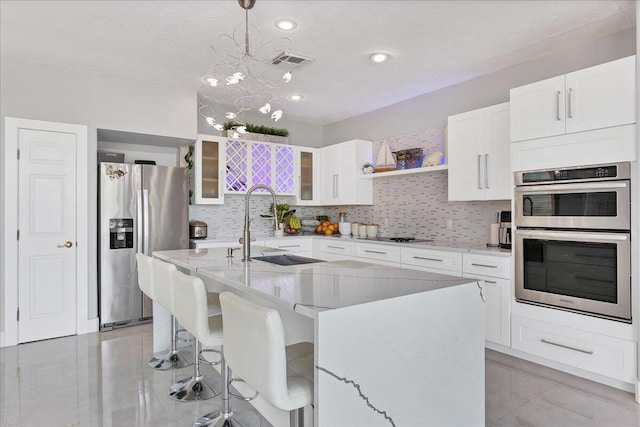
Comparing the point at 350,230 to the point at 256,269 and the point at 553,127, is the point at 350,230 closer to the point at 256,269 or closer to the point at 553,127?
the point at 553,127

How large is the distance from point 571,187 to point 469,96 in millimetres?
1689

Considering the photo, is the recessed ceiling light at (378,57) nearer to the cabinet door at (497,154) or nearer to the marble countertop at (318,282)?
the cabinet door at (497,154)

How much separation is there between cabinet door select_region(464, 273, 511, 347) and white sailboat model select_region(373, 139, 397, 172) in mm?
1941

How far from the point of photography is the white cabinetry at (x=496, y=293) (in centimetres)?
318

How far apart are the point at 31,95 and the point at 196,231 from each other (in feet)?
6.78

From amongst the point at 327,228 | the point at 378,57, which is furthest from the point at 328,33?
the point at 327,228

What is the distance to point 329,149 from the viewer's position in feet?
18.2

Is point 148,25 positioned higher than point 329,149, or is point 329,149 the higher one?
point 148,25

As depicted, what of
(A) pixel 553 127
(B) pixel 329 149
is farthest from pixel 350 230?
(A) pixel 553 127

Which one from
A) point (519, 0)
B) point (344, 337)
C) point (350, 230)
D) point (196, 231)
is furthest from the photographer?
point (350, 230)

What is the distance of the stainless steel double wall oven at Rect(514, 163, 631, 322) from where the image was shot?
8.38ft

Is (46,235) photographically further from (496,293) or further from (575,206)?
(575,206)

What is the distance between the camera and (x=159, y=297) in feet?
8.32

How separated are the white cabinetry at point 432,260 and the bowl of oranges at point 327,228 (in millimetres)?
1554
